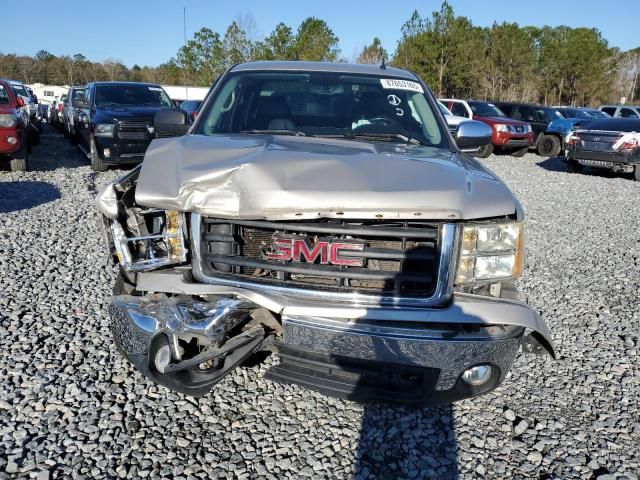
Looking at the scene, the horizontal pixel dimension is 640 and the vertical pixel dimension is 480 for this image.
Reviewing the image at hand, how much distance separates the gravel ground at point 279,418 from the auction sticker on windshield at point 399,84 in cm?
213

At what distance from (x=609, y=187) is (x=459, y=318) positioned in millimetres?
11020

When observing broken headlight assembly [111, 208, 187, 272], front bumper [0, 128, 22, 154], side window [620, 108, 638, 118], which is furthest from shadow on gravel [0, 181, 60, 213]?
side window [620, 108, 638, 118]

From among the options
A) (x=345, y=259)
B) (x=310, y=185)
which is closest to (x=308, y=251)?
(x=345, y=259)

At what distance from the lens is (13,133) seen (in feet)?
30.9

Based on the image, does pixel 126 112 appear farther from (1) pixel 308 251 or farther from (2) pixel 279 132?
(1) pixel 308 251

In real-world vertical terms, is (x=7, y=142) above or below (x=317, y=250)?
below

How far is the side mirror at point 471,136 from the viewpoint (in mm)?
3922

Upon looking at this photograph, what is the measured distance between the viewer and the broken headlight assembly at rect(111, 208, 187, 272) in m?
2.53

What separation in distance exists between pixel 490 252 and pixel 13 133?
31.6 ft

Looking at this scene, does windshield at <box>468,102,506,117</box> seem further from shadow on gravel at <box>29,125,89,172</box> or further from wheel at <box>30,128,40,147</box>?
wheel at <box>30,128,40,147</box>

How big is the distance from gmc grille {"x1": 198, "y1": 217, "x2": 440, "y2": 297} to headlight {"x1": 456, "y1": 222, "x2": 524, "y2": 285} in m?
0.16

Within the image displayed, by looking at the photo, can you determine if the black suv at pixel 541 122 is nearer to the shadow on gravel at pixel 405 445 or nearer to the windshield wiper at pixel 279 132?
the windshield wiper at pixel 279 132

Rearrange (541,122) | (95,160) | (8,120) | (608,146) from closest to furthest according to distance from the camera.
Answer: (8,120) → (95,160) → (608,146) → (541,122)

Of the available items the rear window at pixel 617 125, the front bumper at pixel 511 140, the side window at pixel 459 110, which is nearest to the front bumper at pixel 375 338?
the rear window at pixel 617 125
